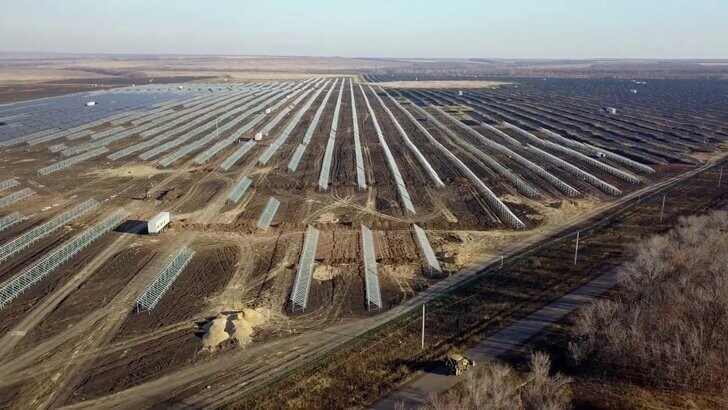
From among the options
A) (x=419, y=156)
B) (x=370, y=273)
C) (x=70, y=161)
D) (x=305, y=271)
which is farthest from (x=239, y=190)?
(x=70, y=161)

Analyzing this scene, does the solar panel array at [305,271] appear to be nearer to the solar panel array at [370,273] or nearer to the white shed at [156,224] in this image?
the solar panel array at [370,273]

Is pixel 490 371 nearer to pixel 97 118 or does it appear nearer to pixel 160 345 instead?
pixel 160 345

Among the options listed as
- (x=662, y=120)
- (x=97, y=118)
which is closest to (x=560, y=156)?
(x=662, y=120)

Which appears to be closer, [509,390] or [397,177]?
[509,390]

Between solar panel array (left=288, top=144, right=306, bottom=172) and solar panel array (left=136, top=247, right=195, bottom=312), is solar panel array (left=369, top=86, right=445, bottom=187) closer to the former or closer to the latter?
solar panel array (left=288, top=144, right=306, bottom=172)

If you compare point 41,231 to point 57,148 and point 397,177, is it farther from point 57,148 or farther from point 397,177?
point 57,148
